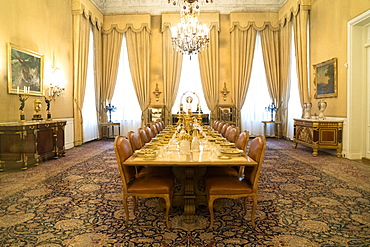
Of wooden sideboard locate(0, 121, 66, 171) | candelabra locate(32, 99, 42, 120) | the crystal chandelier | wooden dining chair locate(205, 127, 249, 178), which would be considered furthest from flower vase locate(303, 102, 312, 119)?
candelabra locate(32, 99, 42, 120)

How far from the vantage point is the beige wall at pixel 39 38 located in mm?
5441

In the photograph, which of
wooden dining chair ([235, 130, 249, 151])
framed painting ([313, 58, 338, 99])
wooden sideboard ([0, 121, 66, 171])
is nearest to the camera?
wooden dining chair ([235, 130, 249, 151])

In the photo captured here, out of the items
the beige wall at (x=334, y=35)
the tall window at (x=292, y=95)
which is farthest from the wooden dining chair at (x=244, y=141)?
the tall window at (x=292, y=95)

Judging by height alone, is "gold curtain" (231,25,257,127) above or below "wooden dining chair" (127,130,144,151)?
above

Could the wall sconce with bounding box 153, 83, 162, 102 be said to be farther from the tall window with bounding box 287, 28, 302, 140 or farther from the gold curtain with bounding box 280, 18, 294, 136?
the tall window with bounding box 287, 28, 302, 140

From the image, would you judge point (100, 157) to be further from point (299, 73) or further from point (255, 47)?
point (255, 47)

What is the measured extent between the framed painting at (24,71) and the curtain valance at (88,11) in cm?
243

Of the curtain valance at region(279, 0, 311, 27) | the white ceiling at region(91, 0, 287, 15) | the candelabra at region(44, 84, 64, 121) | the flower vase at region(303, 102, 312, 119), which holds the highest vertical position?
the white ceiling at region(91, 0, 287, 15)

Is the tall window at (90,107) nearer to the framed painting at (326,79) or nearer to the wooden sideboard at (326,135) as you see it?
the wooden sideboard at (326,135)

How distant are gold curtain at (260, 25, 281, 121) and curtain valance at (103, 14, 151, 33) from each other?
4.33 metres

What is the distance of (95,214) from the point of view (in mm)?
2973

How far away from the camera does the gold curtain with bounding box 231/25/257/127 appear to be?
9898 millimetres

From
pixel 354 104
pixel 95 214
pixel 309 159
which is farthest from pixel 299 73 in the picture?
pixel 95 214

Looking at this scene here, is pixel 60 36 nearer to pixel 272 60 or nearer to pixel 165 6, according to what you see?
pixel 165 6
